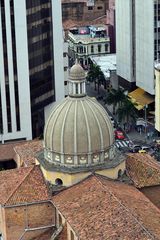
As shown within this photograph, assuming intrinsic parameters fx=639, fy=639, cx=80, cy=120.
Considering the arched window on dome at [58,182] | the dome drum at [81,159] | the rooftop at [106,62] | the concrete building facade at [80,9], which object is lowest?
the rooftop at [106,62]

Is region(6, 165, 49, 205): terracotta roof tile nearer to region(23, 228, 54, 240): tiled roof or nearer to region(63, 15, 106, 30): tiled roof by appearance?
region(23, 228, 54, 240): tiled roof

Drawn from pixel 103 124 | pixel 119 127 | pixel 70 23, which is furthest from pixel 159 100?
pixel 70 23

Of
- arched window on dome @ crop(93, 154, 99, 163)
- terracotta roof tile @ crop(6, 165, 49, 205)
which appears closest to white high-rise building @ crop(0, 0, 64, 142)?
terracotta roof tile @ crop(6, 165, 49, 205)

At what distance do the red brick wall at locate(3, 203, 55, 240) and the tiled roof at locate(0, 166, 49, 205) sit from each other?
2.38ft

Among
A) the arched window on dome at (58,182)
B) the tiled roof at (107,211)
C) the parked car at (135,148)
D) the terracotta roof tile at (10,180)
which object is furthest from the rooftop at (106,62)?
the tiled roof at (107,211)

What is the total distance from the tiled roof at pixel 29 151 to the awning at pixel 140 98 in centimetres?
3685

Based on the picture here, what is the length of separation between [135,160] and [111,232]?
49.1 feet

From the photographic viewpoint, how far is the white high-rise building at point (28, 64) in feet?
270

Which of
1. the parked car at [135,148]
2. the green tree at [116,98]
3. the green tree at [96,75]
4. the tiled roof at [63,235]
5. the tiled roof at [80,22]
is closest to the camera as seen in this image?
the tiled roof at [63,235]

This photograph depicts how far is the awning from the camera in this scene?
9994 cm

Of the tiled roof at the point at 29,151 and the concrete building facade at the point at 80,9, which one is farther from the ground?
the concrete building facade at the point at 80,9

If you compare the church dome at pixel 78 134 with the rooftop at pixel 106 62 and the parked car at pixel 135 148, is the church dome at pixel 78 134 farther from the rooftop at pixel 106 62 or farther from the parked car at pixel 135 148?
the rooftop at pixel 106 62

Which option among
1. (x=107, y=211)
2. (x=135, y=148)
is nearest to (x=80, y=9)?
(x=135, y=148)

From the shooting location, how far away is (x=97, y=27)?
142750mm
